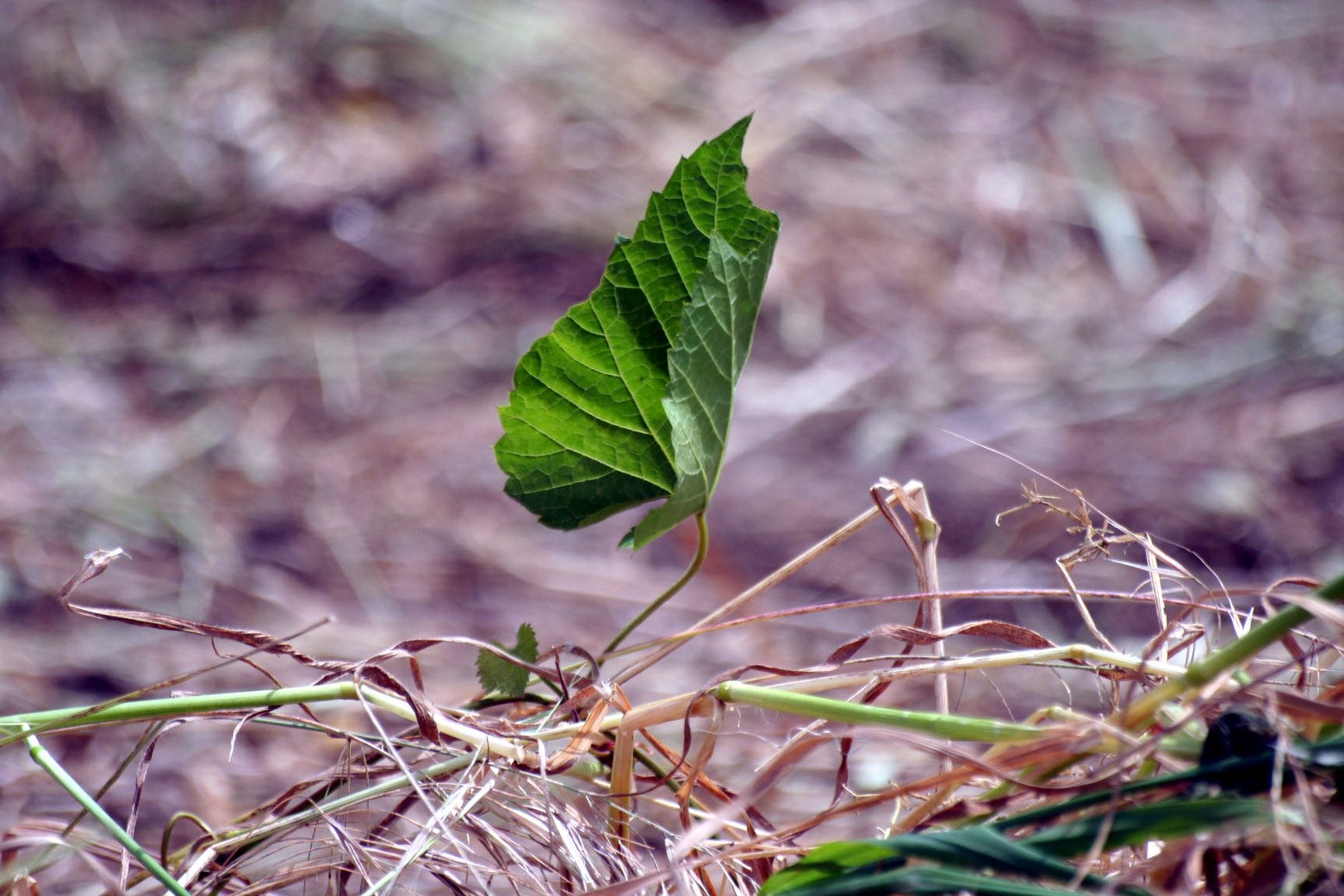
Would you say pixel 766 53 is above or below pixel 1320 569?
above

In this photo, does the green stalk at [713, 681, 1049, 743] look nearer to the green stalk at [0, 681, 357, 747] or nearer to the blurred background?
the green stalk at [0, 681, 357, 747]

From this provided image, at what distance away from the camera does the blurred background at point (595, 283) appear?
5.75ft

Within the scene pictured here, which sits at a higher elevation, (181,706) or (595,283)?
(181,706)

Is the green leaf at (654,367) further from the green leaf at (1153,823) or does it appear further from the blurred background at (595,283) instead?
the blurred background at (595,283)

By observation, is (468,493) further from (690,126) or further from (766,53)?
(766,53)

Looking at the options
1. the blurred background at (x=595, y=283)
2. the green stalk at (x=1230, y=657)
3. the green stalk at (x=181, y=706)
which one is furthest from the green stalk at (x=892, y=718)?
the blurred background at (x=595, y=283)

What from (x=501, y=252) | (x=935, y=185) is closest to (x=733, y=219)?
(x=501, y=252)

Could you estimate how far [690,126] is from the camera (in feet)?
8.36

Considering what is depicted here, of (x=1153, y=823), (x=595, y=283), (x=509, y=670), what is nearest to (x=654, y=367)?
(x=509, y=670)

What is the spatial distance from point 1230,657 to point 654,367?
257mm

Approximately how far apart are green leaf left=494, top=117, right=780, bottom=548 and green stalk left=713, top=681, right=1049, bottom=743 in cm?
9

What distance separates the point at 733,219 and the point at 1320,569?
1653 millimetres

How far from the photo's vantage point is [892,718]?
396mm

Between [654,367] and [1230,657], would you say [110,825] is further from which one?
[1230,657]
